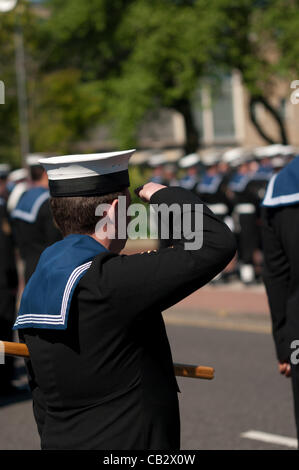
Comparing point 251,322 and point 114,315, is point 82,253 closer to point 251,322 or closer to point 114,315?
point 114,315

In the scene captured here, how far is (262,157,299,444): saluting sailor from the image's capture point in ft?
11.6

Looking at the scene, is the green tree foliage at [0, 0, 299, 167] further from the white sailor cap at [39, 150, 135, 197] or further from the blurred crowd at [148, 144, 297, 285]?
the white sailor cap at [39, 150, 135, 197]

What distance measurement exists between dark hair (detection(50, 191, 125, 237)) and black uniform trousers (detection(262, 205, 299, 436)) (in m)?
1.46

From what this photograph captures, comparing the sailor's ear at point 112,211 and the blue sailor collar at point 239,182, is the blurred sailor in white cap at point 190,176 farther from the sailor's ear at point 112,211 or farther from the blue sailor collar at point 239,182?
the sailor's ear at point 112,211

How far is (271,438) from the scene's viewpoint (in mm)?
5145

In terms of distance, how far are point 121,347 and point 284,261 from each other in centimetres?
168

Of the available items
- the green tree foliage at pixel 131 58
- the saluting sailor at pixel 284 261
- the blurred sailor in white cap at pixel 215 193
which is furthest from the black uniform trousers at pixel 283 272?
the green tree foliage at pixel 131 58

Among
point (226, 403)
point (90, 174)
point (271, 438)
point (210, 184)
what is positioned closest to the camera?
point (90, 174)

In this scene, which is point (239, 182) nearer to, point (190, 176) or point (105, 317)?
point (190, 176)

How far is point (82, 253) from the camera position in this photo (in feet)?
7.48

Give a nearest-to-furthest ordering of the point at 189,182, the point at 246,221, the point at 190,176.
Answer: the point at 246,221
the point at 189,182
the point at 190,176

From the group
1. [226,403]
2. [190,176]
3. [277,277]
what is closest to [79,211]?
[277,277]

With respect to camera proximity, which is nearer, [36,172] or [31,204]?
[31,204]

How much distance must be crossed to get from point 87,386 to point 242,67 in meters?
19.8
